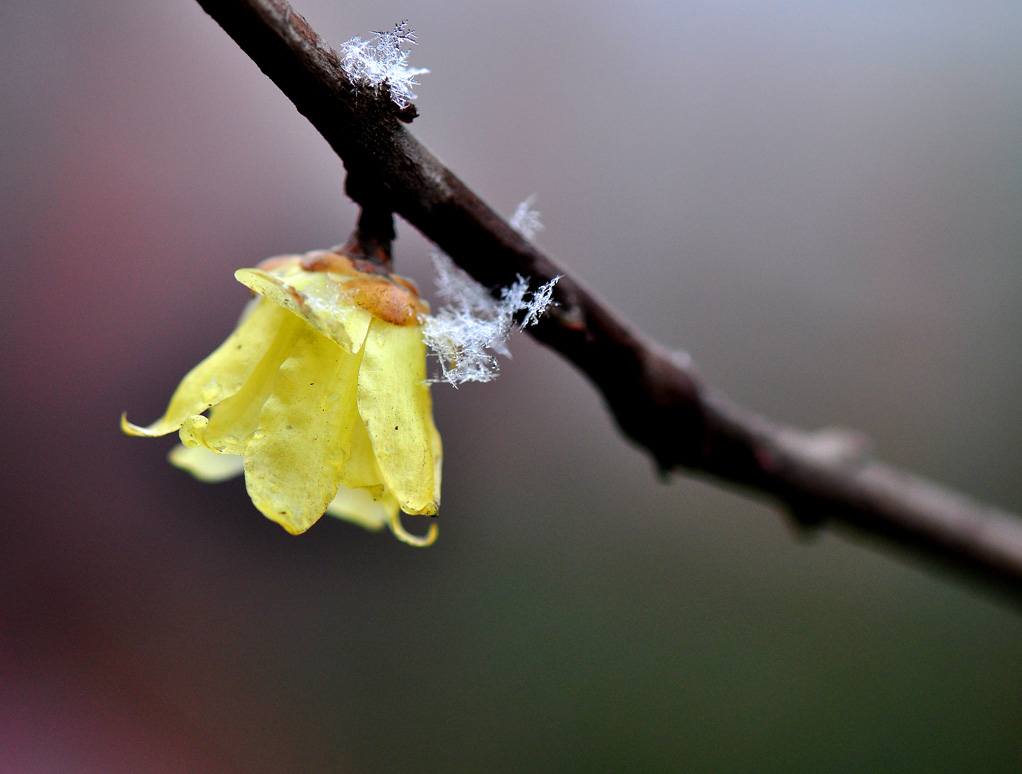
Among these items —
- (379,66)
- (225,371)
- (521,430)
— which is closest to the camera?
(379,66)

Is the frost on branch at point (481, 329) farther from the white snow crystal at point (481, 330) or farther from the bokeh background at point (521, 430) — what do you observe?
the bokeh background at point (521, 430)

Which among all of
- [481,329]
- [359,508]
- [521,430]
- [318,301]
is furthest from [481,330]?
[521,430]

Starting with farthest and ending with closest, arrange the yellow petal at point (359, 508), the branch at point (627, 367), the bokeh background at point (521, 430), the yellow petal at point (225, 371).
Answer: the bokeh background at point (521, 430) → the yellow petal at point (359, 508) → the yellow petal at point (225, 371) → the branch at point (627, 367)

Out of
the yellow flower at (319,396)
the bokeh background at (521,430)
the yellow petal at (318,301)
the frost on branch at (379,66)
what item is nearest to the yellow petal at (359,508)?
the yellow flower at (319,396)

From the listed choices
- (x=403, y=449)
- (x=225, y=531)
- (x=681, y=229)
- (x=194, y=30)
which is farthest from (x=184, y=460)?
(x=681, y=229)

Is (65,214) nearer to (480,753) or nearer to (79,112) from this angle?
(79,112)

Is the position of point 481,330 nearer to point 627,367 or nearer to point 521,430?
point 627,367

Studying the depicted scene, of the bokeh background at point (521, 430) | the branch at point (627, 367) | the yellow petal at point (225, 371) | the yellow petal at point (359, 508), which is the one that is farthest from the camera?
the bokeh background at point (521, 430)
